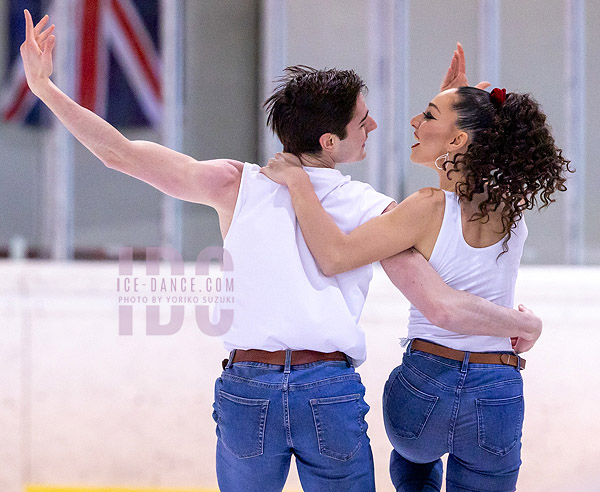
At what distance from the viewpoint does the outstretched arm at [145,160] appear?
1611mm

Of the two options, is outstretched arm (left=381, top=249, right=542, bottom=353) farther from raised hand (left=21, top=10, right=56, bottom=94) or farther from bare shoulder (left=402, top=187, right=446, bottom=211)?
raised hand (left=21, top=10, right=56, bottom=94)

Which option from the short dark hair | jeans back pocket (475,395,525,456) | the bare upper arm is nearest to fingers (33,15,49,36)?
the bare upper arm

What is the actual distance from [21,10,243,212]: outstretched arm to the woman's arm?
0.12 meters

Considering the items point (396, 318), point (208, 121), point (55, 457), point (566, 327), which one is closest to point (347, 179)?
point (396, 318)

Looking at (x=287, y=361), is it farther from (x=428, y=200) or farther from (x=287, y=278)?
(x=428, y=200)

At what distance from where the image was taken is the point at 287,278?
1536 mm

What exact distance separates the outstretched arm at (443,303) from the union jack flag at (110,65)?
2.86 meters

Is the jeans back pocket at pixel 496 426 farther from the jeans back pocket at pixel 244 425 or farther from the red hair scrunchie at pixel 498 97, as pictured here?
the red hair scrunchie at pixel 498 97

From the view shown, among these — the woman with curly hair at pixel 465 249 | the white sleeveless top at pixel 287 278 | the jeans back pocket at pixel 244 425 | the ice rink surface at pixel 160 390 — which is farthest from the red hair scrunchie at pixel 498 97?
the ice rink surface at pixel 160 390

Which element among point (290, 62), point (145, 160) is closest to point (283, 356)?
point (145, 160)

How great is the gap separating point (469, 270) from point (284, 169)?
489 mm

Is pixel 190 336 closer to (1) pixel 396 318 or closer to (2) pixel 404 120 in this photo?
(1) pixel 396 318

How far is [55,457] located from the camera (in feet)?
10.8

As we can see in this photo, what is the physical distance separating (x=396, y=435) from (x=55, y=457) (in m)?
2.19
